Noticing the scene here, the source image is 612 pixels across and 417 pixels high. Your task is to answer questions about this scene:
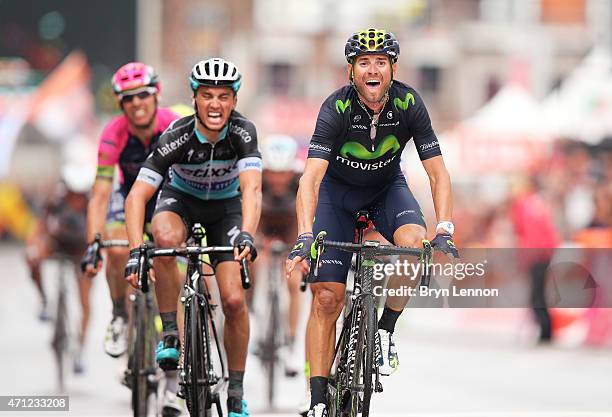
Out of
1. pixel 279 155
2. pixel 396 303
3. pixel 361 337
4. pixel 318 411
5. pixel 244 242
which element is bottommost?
pixel 318 411

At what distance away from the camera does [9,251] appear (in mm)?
52625

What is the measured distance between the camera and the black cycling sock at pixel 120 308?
33.5ft

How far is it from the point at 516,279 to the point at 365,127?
16.6 ft

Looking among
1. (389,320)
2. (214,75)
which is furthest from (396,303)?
(214,75)

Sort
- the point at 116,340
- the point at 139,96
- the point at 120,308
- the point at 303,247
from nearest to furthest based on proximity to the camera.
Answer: the point at 303,247 → the point at 139,96 → the point at 116,340 → the point at 120,308

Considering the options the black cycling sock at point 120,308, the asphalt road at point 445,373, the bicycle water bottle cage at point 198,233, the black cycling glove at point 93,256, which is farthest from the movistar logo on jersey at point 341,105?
the asphalt road at point 445,373

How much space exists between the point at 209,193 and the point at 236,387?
1.27 metres

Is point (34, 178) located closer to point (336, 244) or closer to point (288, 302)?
point (288, 302)

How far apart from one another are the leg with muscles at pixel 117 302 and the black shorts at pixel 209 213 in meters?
1.41

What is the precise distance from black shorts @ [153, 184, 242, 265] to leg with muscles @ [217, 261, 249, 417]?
0.39 metres

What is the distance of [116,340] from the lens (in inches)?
397

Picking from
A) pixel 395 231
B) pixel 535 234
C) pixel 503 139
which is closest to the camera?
pixel 395 231

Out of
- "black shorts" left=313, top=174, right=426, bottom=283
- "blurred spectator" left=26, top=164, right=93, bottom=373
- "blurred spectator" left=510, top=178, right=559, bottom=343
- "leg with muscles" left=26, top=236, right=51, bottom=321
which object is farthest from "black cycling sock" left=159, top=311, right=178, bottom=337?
"blurred spectator" left=510, top=178, right=559, bottom=343

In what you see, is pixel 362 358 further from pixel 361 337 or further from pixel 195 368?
pixel 195 368
